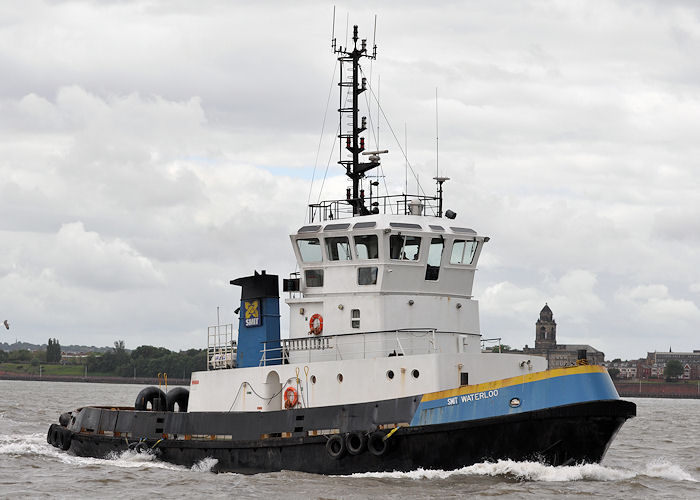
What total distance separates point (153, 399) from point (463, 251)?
7.80 meters

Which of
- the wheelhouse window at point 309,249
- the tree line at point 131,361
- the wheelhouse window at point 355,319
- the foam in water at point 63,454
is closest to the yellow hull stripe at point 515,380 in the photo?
the wheelhouse window at point 355,319

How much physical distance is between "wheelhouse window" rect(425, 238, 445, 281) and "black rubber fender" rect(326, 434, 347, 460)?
12.1 ft

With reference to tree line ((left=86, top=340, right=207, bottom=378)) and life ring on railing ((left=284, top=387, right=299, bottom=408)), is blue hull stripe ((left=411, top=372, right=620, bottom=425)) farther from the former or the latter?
tree line ((left=86, top=340, right=207, bottom=378))

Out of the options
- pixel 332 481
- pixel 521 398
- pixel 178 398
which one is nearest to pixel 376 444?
pixel 332 481

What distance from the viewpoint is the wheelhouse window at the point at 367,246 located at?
64.0 ft

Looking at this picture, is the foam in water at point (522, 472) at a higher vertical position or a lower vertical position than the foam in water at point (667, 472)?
higher

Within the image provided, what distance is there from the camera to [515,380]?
1673cm

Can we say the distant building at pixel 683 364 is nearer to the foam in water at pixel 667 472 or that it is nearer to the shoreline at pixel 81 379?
the shoreline at pixel 81 379

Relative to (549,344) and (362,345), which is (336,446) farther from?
(549,344)

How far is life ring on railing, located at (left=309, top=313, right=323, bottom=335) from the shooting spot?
65.1 ft

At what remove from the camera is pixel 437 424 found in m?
17.0

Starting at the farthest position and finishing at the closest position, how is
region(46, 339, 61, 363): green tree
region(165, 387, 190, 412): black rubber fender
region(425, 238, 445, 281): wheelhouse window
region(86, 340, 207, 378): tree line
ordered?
region(46, 339, 61, 363): green tree < region(86, 340, 207, 378): tree line < region(165, 387, 190, 412): black rubber fender < region(425, 238, 445, 281): wheelhouse window

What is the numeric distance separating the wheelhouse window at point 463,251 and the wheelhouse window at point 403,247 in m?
0.87

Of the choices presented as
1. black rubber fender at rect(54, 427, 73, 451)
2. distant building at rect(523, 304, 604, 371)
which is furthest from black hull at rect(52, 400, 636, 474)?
distant building at rect(523, 304, 604, 371)
